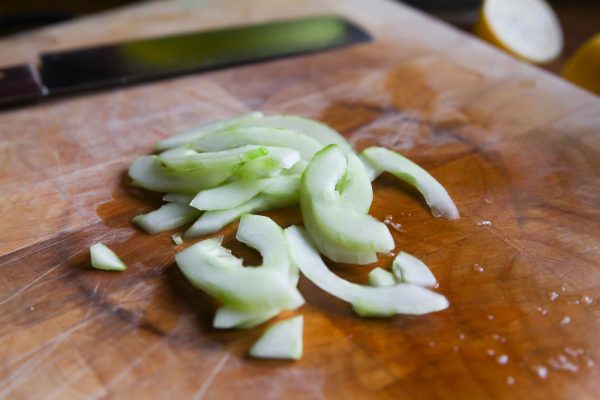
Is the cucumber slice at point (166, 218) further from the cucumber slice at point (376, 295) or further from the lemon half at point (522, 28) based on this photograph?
the lemon half at point (522, 28)

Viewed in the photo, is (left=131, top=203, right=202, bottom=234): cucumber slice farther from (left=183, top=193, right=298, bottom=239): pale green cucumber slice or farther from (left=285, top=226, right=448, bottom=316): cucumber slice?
(left=285, top=226, right=448, bottom=316): cucumber slice

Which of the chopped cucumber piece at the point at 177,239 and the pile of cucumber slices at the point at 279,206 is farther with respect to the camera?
the chopped cucumber piece at the point at 177,239

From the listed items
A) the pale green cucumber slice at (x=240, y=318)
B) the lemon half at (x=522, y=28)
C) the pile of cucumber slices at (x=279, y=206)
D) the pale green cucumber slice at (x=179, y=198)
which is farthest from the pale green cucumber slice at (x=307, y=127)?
the lemon half at (x=522, y=28)

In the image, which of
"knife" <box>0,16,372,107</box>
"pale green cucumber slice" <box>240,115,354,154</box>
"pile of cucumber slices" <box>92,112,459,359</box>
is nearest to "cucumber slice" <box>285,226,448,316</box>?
"pile of cucumber slices" <box>92,112,459,359</box>

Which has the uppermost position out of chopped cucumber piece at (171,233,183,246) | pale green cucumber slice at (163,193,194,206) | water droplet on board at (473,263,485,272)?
pale green cucumber slice at (163,193,194,206)

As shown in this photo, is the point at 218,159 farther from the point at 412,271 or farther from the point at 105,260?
the point at 412,271

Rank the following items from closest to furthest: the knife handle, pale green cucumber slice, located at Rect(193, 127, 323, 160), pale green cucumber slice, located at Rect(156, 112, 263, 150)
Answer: pale green cucumber slice, located at Rect(193, 127, 323, 160) < pale green cucumber slice, located at Rect(156, 112, 263, 150) < the knife handle

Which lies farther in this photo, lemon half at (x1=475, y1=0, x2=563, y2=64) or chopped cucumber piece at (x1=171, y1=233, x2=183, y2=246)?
lemon half at (x1=475, y1=0, x2=563, y2=64)

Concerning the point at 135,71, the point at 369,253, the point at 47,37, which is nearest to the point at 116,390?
the point at 369,253
